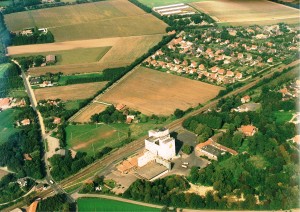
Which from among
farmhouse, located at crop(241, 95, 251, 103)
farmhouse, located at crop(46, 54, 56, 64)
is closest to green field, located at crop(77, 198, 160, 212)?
farmhouse, located at crop(241, 95, 251, 103)

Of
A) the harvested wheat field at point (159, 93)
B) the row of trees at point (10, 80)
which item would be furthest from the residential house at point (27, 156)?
the row of trees at point (10, 80)

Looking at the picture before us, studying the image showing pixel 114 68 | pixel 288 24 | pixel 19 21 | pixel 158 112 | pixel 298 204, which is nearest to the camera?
pixel 298 204

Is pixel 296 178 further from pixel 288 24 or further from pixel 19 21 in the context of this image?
pixel 19 21

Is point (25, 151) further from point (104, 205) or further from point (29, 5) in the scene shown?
point (29, 5)

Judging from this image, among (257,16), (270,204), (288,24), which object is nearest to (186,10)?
(257,16)

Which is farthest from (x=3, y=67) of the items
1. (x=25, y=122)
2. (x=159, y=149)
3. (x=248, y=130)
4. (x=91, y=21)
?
(x=248, y=130)

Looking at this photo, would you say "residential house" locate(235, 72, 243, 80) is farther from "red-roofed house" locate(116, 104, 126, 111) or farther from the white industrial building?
the white industrial building
